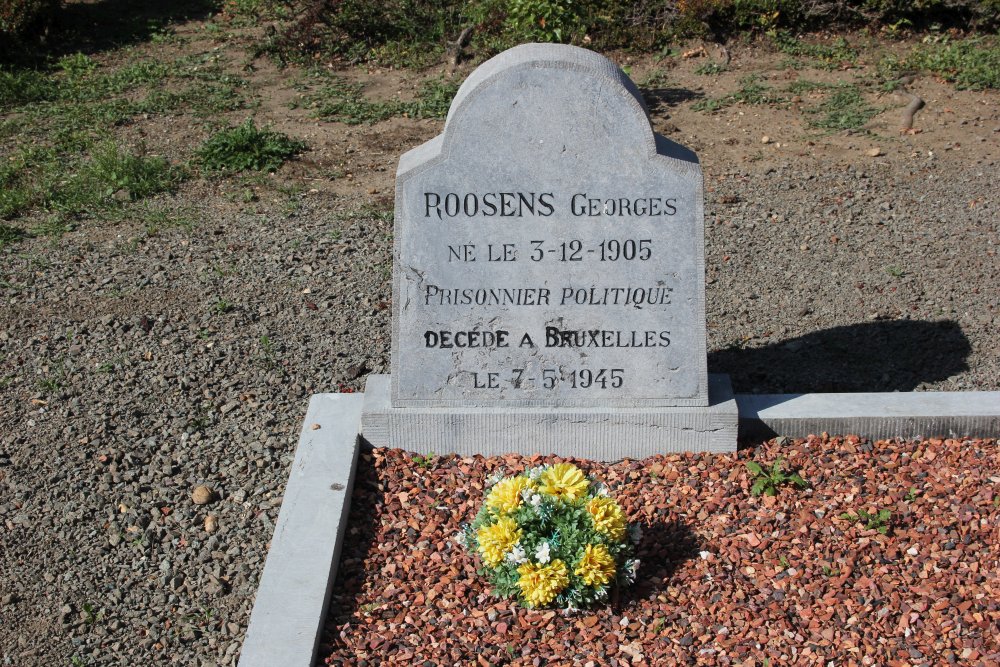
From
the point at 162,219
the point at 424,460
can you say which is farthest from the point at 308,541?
the point at 162,219

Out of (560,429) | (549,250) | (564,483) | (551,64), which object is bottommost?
(560,429)

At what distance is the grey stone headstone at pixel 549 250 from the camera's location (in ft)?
14.2

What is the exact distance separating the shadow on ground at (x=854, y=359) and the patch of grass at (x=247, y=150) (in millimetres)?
4177

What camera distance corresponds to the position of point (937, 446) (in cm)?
474

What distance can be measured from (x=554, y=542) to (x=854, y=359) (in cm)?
259

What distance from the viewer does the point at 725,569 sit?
4.08 meters

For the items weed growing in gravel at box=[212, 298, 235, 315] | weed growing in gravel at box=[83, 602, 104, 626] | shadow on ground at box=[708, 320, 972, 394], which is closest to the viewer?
weed growing in gravel at box=[83, 602, 104, 626]

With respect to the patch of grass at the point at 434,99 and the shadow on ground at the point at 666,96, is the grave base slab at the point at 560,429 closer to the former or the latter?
the patch of grass at the point at 434,99

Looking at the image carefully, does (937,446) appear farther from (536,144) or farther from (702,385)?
(536,144)

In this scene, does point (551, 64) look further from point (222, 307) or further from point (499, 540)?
point (222, 307)

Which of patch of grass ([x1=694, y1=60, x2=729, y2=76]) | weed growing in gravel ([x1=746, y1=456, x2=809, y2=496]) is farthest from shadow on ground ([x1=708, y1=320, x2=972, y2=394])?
patch of grass ([x1=694, y1=60, x2=729, y2=76])

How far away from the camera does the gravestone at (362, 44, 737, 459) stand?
14.3 feet

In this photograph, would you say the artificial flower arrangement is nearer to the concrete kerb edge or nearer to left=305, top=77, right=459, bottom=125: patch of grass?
the concrete kerb edge

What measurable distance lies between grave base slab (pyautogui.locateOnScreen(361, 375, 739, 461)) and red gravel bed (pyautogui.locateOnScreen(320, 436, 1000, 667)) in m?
0.06
